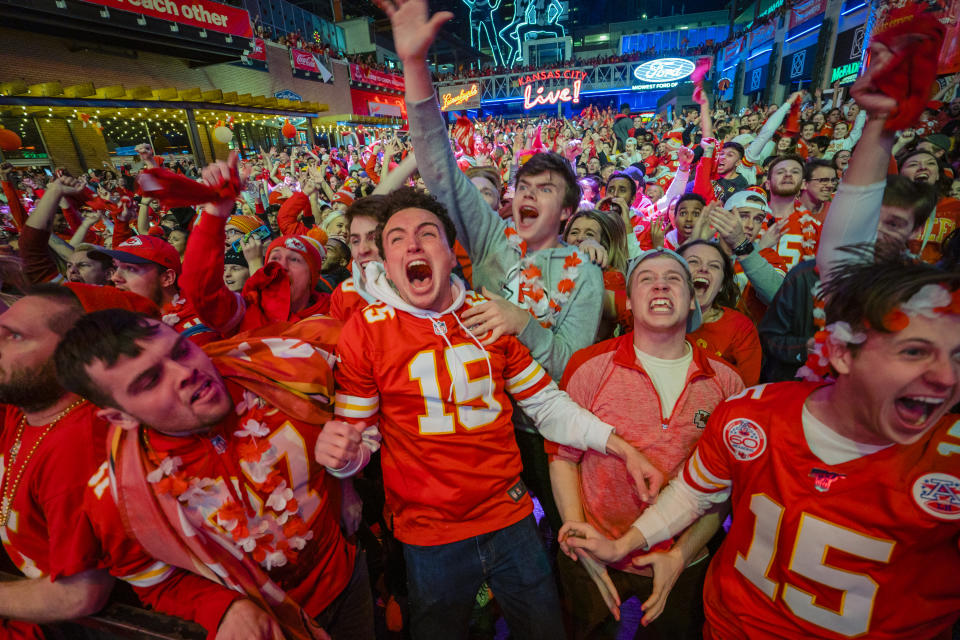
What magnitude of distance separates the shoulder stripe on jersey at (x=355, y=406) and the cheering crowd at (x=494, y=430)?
15 millimetres

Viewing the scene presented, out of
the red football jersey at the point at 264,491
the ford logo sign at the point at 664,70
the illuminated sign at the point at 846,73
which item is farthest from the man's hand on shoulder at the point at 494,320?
the ford logo sign at the point at 664,70

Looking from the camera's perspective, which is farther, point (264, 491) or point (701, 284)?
point (701, 284)

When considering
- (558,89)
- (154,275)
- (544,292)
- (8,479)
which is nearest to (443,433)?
(544,292)

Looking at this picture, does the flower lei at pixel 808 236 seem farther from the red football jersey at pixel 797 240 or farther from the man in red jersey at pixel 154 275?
the man in red jersey at pixel 154 275

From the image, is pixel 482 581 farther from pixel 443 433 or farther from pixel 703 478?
pixel 703 478

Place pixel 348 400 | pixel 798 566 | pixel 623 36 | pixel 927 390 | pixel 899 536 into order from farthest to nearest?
1. pixel 623 36
2. pixel 348 400
3. pixel 798 566
4. pixel 899 536
5. pixel 927 390

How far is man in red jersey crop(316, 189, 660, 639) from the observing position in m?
1.56

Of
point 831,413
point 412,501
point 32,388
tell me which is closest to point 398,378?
point 412,501

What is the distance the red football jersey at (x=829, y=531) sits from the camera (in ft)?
3.52

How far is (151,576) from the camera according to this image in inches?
51.7

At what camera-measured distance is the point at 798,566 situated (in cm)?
120

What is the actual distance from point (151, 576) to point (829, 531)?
2.08m

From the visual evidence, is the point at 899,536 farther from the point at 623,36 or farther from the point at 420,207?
the point at 623,36

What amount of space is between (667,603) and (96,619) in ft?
6.66
